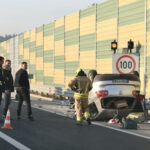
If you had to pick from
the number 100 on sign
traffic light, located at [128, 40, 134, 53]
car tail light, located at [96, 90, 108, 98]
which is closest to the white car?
car tail light, located at [96, 90, 108, 98]

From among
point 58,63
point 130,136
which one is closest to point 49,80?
point 58,63

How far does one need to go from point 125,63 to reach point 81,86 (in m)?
2.31

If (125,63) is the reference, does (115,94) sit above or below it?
below

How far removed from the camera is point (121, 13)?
675 inches

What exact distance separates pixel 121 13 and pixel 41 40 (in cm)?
1219

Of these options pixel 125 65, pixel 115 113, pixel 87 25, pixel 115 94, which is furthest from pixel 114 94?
pixel 87 25

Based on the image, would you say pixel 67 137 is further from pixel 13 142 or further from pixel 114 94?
pixel 114 94

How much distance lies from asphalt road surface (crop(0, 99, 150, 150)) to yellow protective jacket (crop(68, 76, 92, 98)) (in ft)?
2.94

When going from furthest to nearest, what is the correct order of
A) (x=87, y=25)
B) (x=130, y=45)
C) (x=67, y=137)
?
1. (x=87, y=25)
2. (x=130, y=45)
3. (x=67, y=137)

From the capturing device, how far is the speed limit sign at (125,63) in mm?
12422

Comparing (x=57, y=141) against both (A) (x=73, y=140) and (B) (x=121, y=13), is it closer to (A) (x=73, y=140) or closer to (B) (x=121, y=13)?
(A) (x=73, y=140)

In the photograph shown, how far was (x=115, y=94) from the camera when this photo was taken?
35.6 ft

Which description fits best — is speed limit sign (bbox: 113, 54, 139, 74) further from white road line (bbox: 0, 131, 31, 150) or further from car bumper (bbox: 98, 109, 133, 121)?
white road line (bbox: 0, 131, 31, 150)

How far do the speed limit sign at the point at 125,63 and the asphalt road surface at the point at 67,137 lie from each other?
267 centimetres
